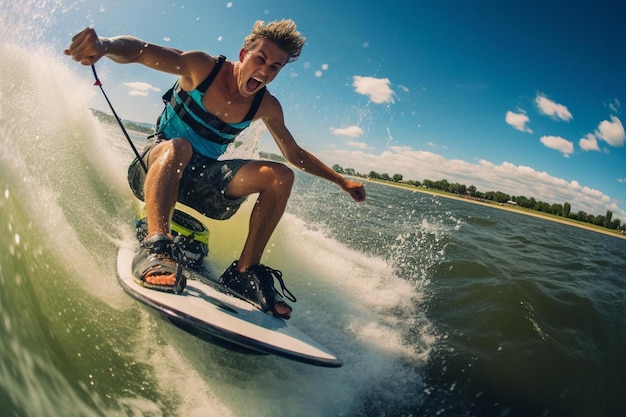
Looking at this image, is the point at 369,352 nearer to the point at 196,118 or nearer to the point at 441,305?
the point at 441,305

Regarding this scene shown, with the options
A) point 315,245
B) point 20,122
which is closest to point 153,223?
point 20,122

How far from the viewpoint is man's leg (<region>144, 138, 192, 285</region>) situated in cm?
257

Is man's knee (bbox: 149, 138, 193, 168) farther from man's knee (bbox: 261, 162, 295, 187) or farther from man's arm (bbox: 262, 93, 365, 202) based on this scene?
man's arm (bbox: 262, 93, 365, 202)

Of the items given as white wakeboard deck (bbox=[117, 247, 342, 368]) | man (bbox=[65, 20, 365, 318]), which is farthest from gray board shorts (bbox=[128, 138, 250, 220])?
white wakeboard deck (bbox=[117, 247, 342, 368])

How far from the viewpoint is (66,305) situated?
111 inches

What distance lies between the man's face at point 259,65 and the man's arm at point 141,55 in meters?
0.31

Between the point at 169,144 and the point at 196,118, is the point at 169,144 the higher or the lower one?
the lower one

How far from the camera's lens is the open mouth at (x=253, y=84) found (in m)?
3.15

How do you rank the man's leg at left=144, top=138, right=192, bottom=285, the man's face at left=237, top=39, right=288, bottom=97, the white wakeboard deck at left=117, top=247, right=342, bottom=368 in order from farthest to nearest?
the man's face at left=237, top=39, right=288, bottom=97, the man's leg at left=144, top=138, right=192, bottom=285, the white wakeboard deck at left=117, top=247, right=342, bottom=368

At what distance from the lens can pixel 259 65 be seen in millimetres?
3064

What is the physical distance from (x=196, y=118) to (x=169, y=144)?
583mm

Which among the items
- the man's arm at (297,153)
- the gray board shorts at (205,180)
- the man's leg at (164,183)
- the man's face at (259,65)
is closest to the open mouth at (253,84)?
the man's face at (259,65)

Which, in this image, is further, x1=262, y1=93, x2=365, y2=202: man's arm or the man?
x1=262, y1=93, x2=365, y2=202: man's arm

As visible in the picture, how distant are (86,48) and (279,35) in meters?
1.56
